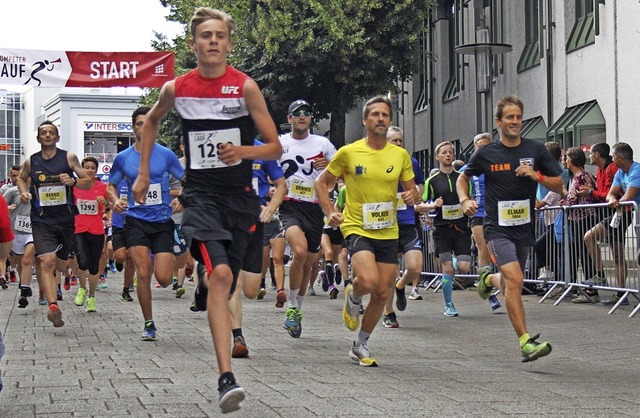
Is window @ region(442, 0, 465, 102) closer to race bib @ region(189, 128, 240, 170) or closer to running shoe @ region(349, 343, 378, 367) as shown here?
running shoe @ region(349, 343, 378, 367)

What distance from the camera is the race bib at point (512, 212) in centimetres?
927

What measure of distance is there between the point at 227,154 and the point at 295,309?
14.8ft

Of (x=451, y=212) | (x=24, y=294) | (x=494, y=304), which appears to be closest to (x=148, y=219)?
(x=24, y=294)

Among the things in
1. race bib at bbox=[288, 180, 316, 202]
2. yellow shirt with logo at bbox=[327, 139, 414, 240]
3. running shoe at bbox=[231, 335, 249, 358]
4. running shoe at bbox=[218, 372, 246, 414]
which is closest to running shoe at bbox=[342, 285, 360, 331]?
yellow shirt with logo at bbox=[327, 139, 414, 240]

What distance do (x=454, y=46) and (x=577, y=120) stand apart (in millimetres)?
11621

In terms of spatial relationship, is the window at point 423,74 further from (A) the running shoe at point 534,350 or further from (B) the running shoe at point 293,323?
(A) the running shoe at point 534,350

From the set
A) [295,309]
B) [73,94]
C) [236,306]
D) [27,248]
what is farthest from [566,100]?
[73,94]

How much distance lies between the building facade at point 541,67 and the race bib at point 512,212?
10612 millimetres

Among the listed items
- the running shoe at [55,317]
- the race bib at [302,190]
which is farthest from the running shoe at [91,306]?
the race bib at [302,190]

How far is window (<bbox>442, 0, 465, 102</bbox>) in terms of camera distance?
112ft

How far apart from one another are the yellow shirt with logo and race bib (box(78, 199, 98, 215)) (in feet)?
21.7

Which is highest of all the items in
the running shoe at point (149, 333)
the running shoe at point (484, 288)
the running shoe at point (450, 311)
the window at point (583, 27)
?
the window at point (583, 27)

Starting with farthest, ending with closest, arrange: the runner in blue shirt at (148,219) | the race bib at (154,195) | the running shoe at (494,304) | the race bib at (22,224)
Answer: the race bib at (22,224), the running shoe at (494,304), the race bib at (154,195), the runner in blue shirt at (148,219)

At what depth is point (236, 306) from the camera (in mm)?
9062
